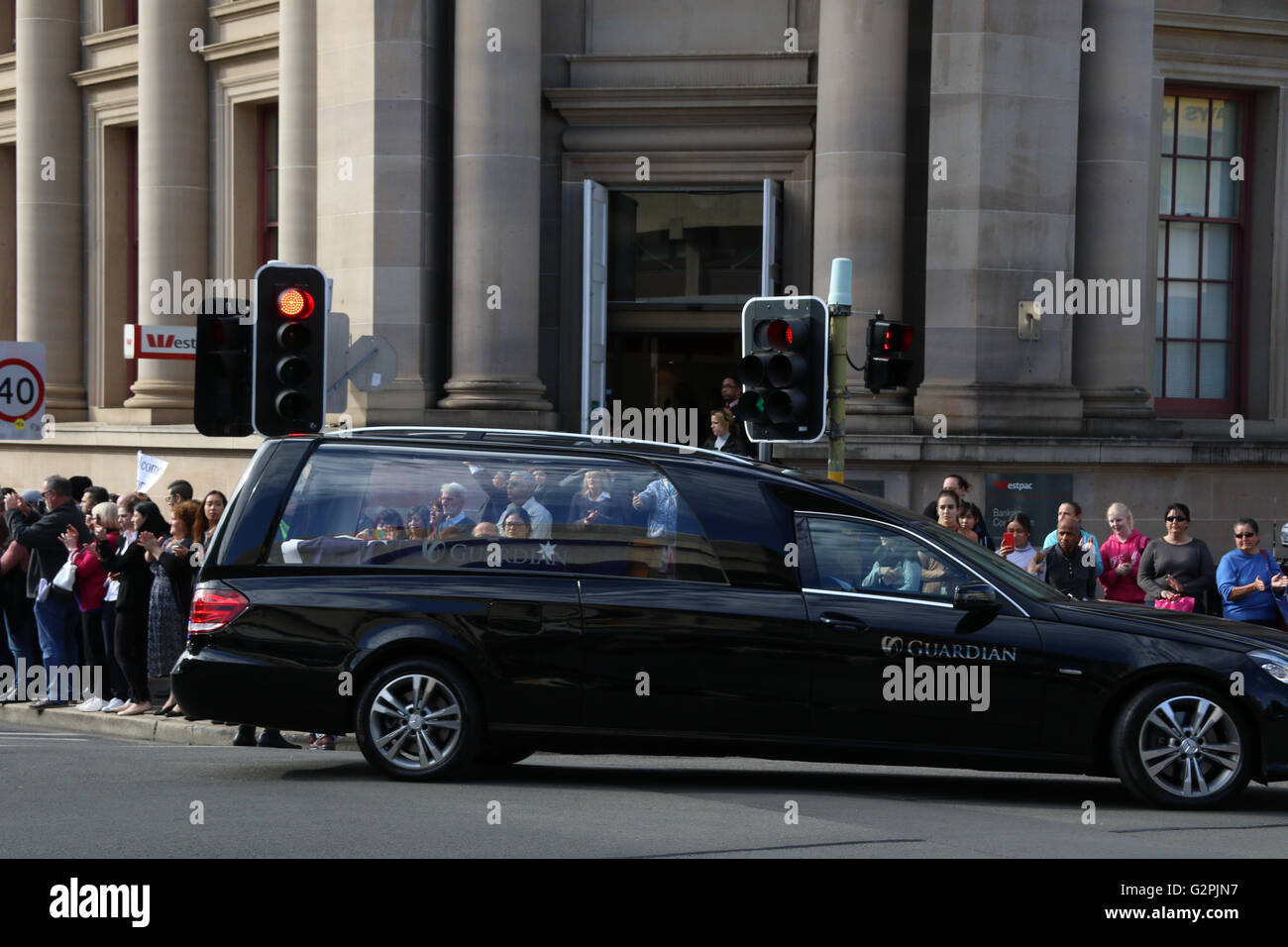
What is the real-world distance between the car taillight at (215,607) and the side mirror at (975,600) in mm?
3910

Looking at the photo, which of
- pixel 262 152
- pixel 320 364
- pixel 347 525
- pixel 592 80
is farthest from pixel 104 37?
pixel 347 525

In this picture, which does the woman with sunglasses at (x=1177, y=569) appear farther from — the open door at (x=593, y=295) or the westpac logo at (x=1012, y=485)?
the open door at (x=593, y=295)

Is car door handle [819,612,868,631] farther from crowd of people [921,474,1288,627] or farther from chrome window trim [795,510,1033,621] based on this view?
crowd of people [921,474,1288,627]

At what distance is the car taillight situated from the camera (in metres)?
9.55

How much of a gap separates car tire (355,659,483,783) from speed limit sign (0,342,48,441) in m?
8.36

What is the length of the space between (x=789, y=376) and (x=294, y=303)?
3.86 metres

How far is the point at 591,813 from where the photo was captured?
27.9 feet

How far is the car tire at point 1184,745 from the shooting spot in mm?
8977

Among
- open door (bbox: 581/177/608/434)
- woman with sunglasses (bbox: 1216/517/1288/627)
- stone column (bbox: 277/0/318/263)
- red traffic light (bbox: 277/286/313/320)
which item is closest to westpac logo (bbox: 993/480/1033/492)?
open door (bbox: 581/177/608/434)

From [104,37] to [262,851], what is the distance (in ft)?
73.5

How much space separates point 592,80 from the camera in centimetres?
2069

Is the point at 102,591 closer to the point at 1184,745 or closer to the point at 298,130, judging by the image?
the point at 1184,745
